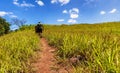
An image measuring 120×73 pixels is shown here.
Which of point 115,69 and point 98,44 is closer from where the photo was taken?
point 115,69

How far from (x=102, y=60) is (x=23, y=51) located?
192 inches

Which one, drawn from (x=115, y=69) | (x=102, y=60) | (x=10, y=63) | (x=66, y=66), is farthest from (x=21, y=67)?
(x=115, y=69)

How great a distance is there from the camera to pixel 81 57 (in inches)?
322

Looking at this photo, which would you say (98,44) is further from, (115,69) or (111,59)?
(115,69)

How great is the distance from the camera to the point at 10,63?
7129mm

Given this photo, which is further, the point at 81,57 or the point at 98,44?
the point at 81,57

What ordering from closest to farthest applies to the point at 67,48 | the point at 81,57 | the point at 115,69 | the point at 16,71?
the point at 115,69 < the point at 16,71 < the point at 81,57 < the point at 67,48

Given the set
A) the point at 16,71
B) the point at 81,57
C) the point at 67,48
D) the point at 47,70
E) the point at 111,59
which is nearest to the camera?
the point at 111,59

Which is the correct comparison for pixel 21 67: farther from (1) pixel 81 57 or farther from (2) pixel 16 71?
(1) pixel 81 57

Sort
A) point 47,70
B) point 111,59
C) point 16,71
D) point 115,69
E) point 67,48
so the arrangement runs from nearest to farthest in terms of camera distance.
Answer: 1. point 115,69
2. point 111,59
3. point 16,71
4. point 47,70
5. point 67,48

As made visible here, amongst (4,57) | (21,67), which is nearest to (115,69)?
(21,67)

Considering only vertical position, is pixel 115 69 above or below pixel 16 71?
above

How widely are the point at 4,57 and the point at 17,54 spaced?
2.87 ft

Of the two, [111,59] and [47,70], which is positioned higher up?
[111,59]
